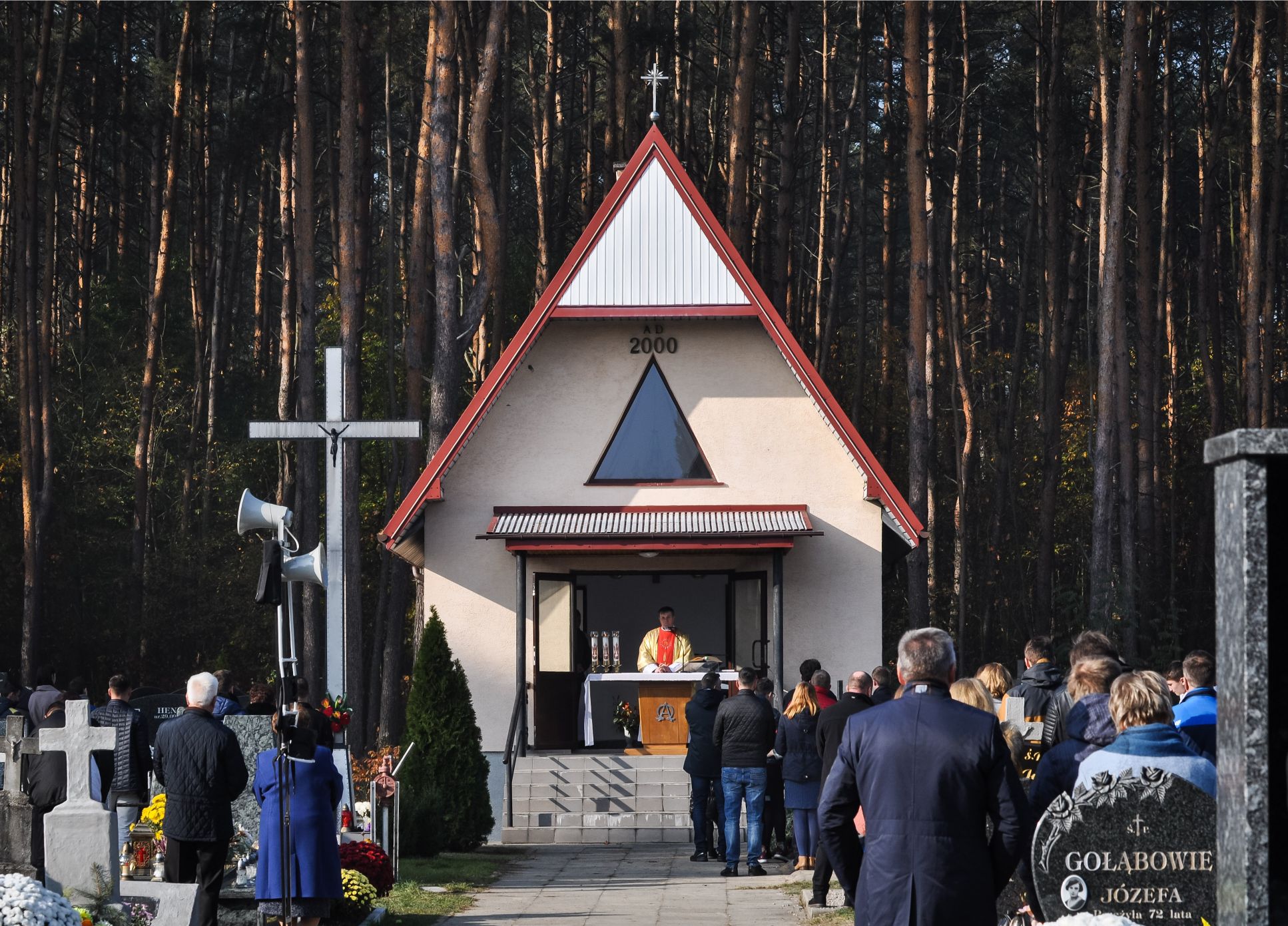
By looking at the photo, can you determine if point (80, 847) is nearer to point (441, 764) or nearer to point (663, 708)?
point (441, 764)

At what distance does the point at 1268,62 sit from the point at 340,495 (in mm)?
24234

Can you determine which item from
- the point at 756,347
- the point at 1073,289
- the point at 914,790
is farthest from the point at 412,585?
the point at 914,790

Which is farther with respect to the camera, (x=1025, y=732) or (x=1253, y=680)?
(x=1025, y=732)

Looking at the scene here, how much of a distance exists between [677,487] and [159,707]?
22.8ft

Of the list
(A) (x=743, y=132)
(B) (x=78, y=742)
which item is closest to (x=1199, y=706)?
(B) (x=78, y=742)

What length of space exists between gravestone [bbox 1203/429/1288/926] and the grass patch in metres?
9.23

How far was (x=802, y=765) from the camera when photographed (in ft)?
49.1

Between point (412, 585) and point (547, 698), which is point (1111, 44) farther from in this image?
point (412, 585)

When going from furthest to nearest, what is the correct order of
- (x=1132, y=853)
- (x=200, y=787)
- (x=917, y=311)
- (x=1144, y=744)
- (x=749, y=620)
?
(x=917, y=311) < (x=749, y=620) < (x=200, y=787) < (x=1144, y=744) < (x=1132, y=853)

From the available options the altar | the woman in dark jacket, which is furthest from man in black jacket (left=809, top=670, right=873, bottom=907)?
the altar

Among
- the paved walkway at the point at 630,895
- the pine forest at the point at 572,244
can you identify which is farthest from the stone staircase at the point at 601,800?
the pine forest at the point at 572,244

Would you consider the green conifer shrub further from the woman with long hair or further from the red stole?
the woman with long hair

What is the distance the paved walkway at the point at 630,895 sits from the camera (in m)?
12.6

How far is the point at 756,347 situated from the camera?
22.5 m
